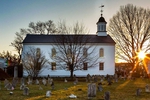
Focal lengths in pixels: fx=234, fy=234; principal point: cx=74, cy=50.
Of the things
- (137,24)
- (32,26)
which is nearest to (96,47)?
(137,24)

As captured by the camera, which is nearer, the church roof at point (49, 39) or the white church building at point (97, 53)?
the white church building at point (97, 53)

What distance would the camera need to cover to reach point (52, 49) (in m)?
44.9

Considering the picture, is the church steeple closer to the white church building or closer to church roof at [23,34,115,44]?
church roof at [23,34,115,44]

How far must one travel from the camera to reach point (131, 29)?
37.8 metres

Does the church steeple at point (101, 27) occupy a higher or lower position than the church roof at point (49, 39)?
higher

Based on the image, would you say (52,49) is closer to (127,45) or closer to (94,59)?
(94,59)

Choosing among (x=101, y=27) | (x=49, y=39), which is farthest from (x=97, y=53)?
(x=49, y=39)

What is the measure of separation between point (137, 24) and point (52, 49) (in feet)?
54.5

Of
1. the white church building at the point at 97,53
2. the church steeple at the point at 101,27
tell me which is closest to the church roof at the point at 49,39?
the white church building at the point at 97,53

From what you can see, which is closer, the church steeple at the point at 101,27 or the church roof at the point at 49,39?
the church roof at the point at 49,39

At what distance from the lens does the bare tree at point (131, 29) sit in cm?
3728

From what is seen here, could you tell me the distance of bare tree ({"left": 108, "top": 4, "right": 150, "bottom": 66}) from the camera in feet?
122

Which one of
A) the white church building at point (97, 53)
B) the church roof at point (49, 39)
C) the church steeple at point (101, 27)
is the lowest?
the white church building at point (97, 53)

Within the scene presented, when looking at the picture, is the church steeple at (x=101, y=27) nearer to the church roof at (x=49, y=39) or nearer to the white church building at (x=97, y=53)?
the church roof at (x=49, y=39)
